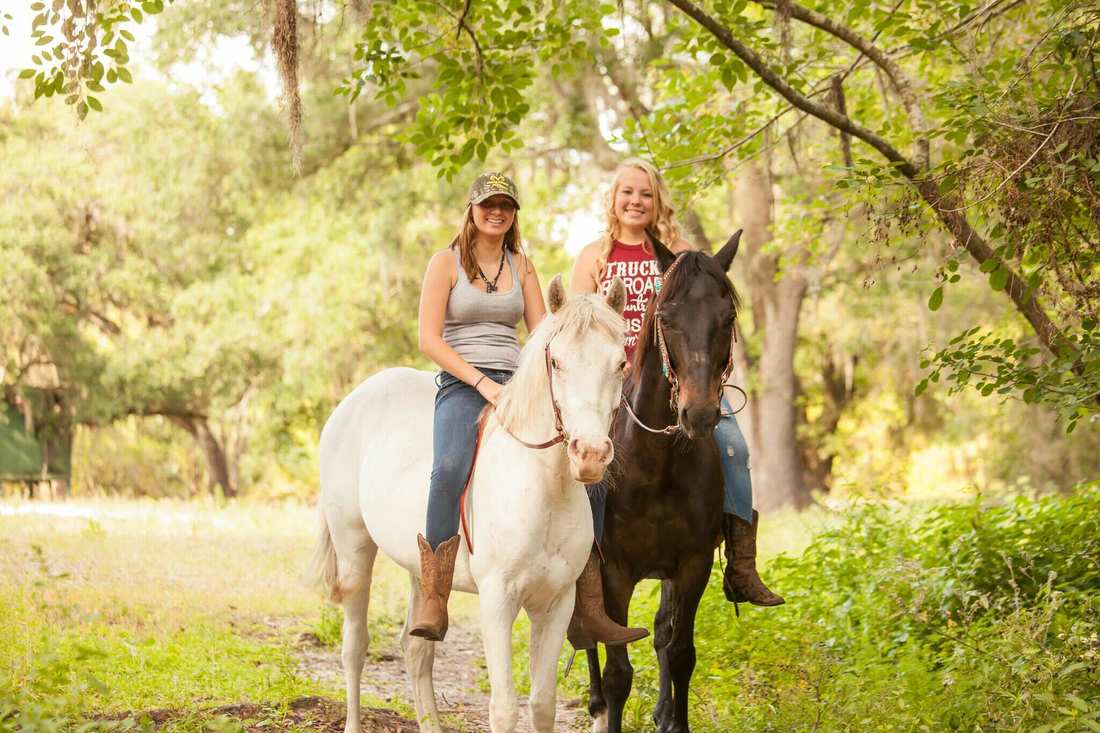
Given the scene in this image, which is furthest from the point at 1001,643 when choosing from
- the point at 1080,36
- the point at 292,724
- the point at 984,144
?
the point at 292,724

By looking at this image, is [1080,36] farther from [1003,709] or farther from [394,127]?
[394,127]

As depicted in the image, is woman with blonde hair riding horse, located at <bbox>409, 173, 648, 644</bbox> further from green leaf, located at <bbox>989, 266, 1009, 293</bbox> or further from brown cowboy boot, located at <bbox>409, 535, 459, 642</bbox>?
green leaf, located at <bbox>989, 266, 1009, 293</bbox>

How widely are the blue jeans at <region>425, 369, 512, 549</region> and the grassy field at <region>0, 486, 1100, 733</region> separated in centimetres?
107

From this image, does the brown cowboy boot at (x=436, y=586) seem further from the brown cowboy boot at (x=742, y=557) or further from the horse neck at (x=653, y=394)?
the brown cowboy boot at (x=742, y=557)

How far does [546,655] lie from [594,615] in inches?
20.5

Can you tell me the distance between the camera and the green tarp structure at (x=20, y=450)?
2081 centimetres

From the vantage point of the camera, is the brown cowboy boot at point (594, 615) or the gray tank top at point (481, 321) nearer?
the brown cowboy boot at point (594, 615)

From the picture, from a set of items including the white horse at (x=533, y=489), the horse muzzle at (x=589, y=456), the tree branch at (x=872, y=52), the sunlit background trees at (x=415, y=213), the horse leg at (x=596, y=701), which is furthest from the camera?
the sunlit background trees at (x=415, y=213)

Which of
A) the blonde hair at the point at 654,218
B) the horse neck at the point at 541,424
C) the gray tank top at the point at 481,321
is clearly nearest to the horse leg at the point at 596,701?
the gray tank top at the point at 481,321

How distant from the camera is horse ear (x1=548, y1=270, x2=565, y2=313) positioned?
3744mm

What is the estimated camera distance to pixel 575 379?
3529mm

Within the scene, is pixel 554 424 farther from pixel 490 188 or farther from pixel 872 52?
pixel 872 52

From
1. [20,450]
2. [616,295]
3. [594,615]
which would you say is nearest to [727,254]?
[616,295]

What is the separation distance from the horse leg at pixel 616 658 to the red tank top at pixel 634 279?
1090mm
